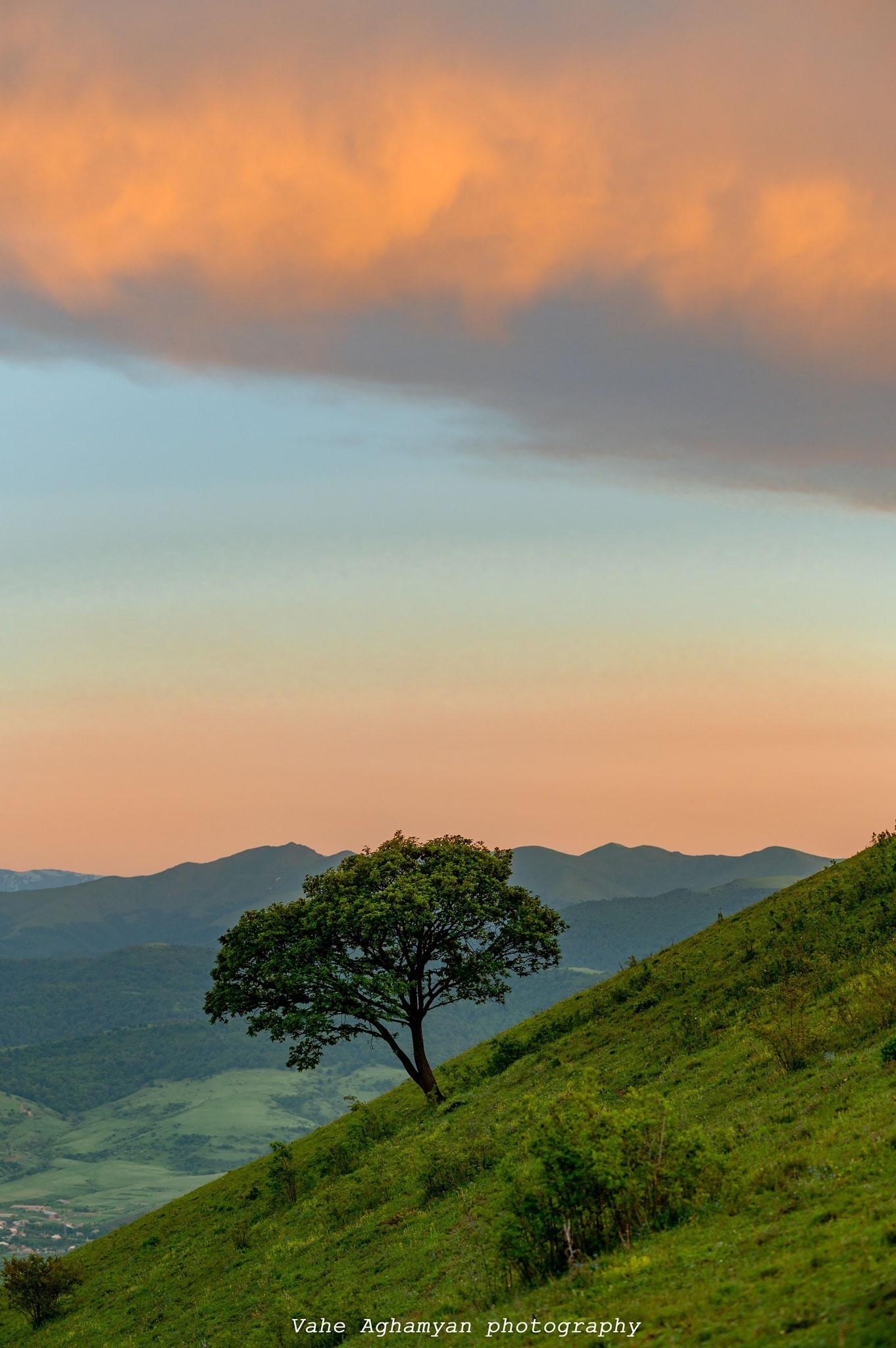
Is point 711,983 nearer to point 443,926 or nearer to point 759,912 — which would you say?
point 759,912

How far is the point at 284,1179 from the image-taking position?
50.2 metres

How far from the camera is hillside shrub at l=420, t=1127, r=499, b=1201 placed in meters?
35.2

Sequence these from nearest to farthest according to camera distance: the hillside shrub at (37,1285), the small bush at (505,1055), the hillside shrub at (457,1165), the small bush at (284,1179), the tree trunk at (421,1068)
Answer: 1. the hillside shrub at (457,1165)
2. the hillside shrub at (37,1285)
3. the small bush at (284,1179)
4. the small bush at (505,1055)
5. the tree trunk at (421,1068)

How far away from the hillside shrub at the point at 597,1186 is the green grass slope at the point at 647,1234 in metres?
0.44

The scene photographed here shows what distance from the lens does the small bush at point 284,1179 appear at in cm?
4866

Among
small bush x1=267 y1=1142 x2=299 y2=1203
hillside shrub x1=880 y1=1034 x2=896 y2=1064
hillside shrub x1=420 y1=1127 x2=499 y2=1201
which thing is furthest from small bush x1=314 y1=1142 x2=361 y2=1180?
hillside shrub x1=880 y1=1034 x2=896 y2=1064

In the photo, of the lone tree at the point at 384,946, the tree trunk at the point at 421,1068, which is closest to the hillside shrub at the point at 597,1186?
the lone tree at the point at 384,946

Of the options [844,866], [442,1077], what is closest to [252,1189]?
[442,1077]

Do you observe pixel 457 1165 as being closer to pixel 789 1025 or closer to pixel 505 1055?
pixel 789 1025

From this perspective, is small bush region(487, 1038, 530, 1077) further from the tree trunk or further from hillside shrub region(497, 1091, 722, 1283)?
hillside shrub region(497, 1091, 722, 1283)

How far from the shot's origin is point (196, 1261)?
44.8m

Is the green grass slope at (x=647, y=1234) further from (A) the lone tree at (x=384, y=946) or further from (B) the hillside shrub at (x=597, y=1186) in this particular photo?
(A) the lone tree at (x=384, y=946)

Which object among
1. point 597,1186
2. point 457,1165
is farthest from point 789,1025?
Answer: point 597,1186

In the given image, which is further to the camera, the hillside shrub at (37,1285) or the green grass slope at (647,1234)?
the hillside shrub at (37,1285)
